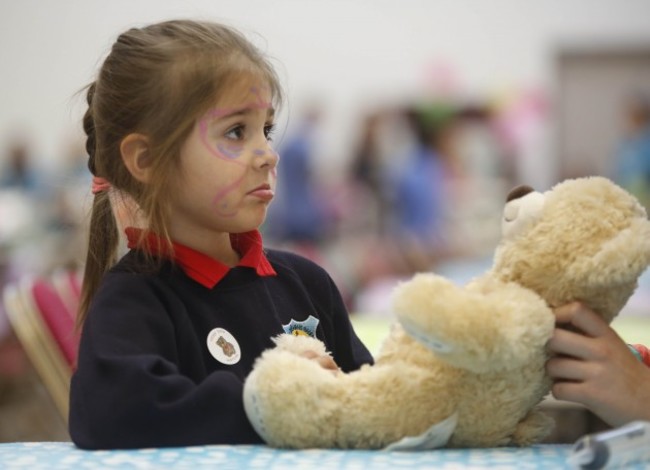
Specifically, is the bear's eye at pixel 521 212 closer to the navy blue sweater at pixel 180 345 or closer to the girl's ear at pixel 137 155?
the navy blue sweater at pixel 180 345

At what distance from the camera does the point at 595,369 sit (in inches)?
35.4

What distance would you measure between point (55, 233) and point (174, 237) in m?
5.52

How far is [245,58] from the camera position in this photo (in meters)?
1.18

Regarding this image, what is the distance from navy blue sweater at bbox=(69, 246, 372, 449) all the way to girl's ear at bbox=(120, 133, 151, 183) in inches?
3.6

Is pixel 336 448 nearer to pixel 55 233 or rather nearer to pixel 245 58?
pixel 245 58

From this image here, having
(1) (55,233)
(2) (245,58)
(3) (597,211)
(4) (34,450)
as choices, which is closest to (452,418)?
(3) (597,211)

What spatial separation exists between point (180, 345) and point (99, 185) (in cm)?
28

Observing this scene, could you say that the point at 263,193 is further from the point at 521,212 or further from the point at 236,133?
the point at 521,212

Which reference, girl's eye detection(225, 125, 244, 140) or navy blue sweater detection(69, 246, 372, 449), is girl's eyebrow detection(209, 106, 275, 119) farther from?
navy blue sweater detection(69, 246, 372, 449)

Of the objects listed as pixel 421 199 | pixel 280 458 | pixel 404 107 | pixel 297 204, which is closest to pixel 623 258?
pixel 280 458

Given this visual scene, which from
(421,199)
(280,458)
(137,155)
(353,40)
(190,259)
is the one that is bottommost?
(421,199)

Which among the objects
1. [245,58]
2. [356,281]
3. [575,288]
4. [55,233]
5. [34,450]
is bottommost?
[356,281]

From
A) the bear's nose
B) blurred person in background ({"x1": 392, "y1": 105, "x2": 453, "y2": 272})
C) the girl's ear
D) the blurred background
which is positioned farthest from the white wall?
the bear's nose

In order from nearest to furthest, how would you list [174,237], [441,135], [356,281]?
[174,237]
[356,281]
[441,135]
